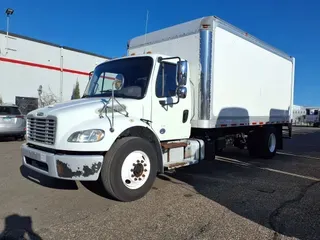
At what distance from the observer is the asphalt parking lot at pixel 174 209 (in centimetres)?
387

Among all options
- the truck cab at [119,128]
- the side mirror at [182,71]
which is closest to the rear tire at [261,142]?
the truck cab at [119,128]

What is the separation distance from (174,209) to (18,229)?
2.23 metres

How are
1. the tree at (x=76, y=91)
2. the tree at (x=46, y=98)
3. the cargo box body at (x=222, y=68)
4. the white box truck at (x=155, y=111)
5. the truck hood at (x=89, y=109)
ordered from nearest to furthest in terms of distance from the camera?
the white box truck at (x=155, y=111) → the truck hood at (x=89, y=109) → the cargo box body at (x=222, y=68) → the tree at (x=46, y=98) → the tree at (x=76, y=91)

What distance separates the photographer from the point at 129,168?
5023mm

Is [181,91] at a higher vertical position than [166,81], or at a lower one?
lower

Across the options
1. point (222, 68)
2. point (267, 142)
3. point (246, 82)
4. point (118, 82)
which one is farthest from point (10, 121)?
point (267, 142)

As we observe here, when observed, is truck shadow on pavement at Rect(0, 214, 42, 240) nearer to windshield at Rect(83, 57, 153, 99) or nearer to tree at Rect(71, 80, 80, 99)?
windshield at Rect(83, 57, 153, 99)

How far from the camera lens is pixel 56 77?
21.6m

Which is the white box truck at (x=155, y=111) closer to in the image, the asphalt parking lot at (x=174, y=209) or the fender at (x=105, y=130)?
the fender at (x=105, y=130)

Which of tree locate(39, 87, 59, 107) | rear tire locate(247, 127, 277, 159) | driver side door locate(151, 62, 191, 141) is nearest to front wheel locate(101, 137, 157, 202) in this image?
driver side door locate(151, 62, 191, 141)

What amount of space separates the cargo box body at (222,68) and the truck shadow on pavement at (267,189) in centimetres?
125

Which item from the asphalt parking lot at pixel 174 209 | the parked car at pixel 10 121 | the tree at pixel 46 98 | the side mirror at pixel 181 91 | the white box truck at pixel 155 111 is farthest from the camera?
the tree at pixel 46 98

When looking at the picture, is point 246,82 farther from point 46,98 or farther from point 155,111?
point 46,98

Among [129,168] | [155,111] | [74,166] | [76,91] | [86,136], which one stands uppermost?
[76,91]
